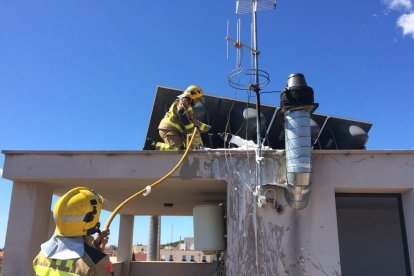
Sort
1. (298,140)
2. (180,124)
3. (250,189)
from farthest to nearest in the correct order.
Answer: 1. (180,124)
2. (250,189)
3. (298,140)

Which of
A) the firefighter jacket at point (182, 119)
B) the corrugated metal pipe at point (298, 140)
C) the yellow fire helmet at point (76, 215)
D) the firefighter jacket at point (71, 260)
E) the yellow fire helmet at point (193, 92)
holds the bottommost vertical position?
the firefighter jacket at point (71, 260)

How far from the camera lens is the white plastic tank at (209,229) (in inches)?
292

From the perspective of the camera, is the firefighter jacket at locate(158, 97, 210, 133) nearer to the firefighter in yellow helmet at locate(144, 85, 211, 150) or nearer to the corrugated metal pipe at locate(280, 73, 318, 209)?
the firefighter in yellow helmet at locate(144, 85, 211, 150)

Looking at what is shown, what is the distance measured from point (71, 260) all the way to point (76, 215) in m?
0.35

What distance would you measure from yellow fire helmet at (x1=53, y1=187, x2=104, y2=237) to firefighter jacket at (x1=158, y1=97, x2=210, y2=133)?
15.1ft

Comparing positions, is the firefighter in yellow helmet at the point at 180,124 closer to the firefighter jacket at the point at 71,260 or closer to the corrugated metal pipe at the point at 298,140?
the corrugated metal pipe at the point at 298,140

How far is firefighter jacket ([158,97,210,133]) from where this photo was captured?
787cm

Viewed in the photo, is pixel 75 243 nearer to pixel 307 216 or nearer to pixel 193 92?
pixel 307 216

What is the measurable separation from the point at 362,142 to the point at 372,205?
5.68 ft

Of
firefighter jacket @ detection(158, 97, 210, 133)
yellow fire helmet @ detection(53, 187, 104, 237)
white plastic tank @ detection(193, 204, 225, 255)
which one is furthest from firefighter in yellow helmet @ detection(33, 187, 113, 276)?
firefighter jacket @ detection(158, 97, 210, 133)

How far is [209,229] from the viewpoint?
7.52m

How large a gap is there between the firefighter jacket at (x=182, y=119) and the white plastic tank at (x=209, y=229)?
1595 mm

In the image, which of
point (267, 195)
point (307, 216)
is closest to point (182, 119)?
point (267, 195)

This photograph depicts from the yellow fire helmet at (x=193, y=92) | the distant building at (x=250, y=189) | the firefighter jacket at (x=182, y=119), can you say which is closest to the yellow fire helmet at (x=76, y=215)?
the distant building at (x=250, y=189)
